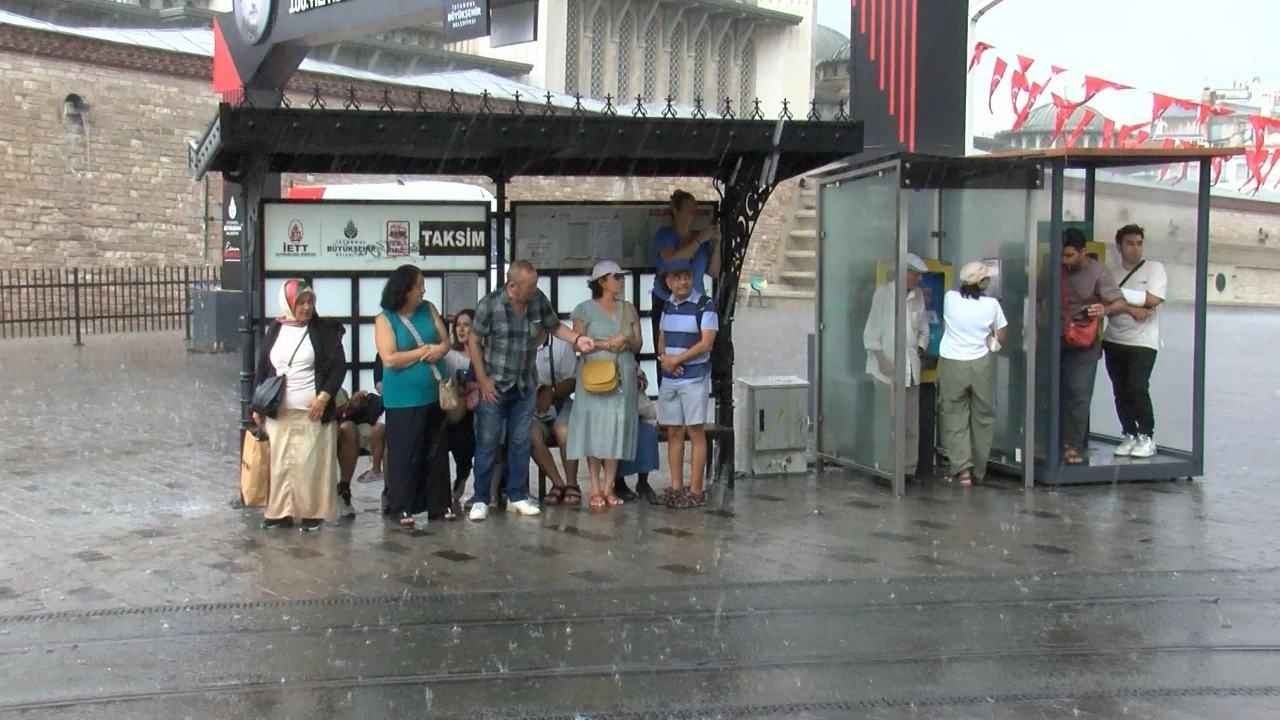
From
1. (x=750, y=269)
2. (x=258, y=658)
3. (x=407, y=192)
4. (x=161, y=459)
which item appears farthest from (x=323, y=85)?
(x=258, y=658)

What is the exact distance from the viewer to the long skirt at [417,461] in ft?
29.8

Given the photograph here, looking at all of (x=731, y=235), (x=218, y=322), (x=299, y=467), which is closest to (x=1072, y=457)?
(x=731, y=235)

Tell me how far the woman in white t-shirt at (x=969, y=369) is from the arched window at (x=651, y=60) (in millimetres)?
44424

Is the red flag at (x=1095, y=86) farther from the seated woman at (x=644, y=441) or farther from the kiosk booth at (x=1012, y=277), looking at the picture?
the seated woman at (x=644, y=441)

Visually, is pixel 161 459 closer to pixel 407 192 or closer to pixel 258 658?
pixel 258 658

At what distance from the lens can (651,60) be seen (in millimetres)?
54719

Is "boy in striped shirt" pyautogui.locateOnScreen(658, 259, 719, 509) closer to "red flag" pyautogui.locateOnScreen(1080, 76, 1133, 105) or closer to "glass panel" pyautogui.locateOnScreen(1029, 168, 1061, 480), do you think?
"glass panel" pyautogui.locateOnScreen(1029, 168, 1061, 480)

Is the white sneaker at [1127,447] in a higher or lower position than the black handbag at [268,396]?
lower

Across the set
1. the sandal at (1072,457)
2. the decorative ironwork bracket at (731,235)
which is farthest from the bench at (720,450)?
the sandal at (1072,457)

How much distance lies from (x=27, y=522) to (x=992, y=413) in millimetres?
6803

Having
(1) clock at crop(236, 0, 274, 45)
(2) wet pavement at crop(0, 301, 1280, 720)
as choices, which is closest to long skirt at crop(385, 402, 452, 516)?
(2) wet pavement at crop(0, 301, 1280, 720)

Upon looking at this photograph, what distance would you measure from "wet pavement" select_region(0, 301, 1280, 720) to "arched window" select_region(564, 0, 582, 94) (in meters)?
40.3

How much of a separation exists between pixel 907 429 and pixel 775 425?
1.02 m

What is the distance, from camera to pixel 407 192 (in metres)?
28.6
